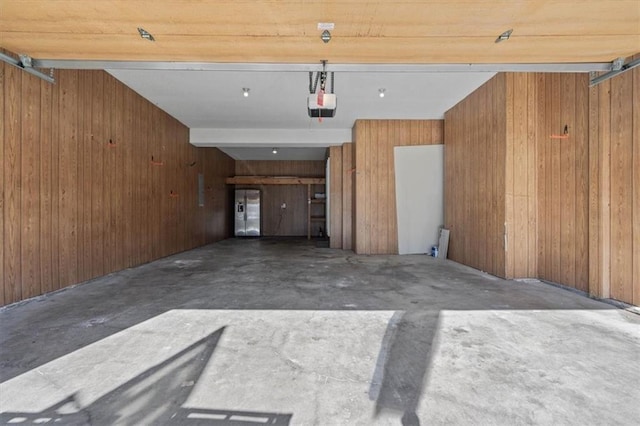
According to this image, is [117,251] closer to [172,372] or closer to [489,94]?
[172,372]

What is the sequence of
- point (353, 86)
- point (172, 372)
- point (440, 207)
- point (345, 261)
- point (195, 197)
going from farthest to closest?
1. point (195, 197)
2. point (440, 207)
3. point (345, 261)
4. point (353, 86)
5. point (172, 372)

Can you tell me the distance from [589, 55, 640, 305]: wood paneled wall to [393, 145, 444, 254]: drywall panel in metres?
3.20

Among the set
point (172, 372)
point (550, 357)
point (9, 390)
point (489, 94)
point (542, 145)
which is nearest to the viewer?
point (9, 390)

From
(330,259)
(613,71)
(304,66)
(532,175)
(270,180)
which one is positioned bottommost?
(330,259)

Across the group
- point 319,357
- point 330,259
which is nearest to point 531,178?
point 330,259

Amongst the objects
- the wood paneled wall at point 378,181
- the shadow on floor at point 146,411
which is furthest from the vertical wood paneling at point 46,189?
the wood paneled wall at point 378,181

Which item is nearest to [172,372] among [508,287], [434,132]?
[508,287]

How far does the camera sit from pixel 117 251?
15.9 ft

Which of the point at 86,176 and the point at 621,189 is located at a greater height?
the point at 86,176

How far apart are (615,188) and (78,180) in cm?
630

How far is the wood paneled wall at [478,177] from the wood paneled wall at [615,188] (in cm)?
101

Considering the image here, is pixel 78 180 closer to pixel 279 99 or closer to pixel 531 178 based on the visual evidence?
pixel 279 99

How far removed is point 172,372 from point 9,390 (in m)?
0.79

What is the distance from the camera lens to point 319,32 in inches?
99.5
